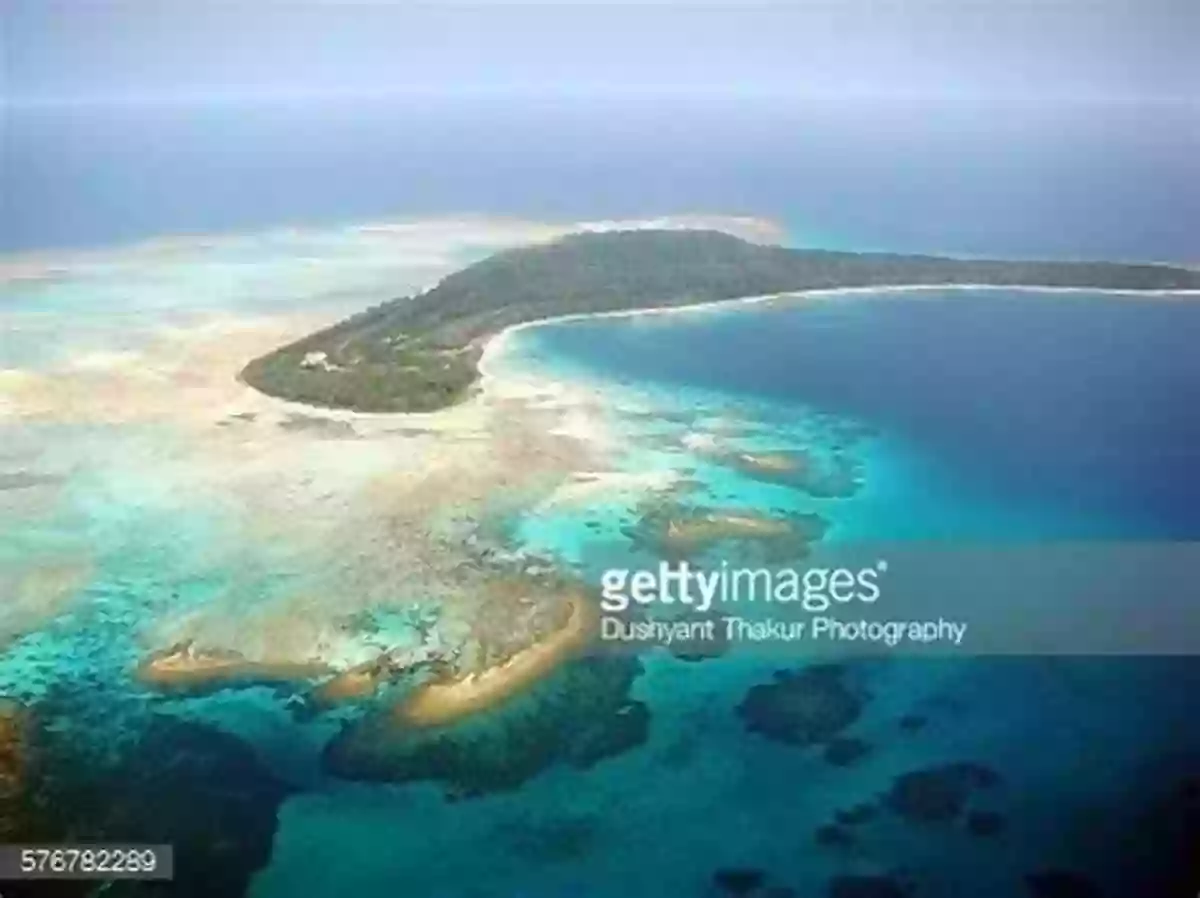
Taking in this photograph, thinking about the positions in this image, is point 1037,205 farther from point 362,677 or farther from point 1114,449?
point 362,677

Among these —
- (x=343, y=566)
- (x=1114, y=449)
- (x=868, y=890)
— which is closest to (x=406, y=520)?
(x=343, y=566)

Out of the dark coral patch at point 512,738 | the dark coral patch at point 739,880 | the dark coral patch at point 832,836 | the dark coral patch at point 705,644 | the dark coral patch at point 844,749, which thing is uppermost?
the dark coral patch at point 705,644

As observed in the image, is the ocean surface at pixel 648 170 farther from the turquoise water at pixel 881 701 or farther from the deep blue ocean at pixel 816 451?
the turquoise water at pixel 881 701

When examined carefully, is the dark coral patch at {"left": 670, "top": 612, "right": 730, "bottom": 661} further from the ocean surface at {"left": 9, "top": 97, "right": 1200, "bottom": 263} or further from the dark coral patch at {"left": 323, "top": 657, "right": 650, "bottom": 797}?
the ocean surface at {"left": 9, "top": 97, "right": 1200, "bottom": 263}

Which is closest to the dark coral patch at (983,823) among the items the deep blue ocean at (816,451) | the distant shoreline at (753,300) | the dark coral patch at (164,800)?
the deep blue ocean at (816,451)

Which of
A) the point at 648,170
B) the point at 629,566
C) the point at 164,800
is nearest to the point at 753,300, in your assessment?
the point at 648,170

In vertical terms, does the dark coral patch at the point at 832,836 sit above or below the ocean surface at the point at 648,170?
below

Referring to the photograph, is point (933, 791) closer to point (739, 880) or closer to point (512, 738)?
point (739, 880)
